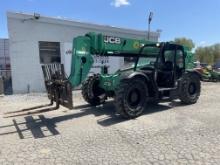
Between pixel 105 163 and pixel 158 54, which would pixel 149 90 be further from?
pixel 105 163

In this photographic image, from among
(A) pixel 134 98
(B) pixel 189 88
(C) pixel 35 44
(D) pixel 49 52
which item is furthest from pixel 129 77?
(D) pixel 49 52

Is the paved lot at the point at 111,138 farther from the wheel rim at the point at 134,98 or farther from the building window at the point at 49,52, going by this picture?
the building window at the point at 49,52

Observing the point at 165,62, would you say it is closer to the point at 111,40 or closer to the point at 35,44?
the point at 111,40

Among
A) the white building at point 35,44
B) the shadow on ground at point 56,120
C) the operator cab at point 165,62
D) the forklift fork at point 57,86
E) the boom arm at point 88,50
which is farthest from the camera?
the white building at point 35,44

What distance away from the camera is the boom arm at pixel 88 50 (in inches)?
259

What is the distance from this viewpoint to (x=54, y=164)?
3.97 meters

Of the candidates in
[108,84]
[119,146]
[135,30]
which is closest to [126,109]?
[108,84]

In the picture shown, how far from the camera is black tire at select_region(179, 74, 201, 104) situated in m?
8.49

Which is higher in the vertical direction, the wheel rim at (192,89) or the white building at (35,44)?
the white building at (35,44)

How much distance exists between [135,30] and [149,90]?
9445 millimetres

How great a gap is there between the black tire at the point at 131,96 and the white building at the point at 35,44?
7484 mm

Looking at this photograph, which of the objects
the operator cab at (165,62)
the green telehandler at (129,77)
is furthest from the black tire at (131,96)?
the operator cab at (165,62)

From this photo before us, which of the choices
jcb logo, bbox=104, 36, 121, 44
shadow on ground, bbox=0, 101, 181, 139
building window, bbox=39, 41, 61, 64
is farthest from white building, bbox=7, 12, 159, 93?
jcb logo, bbox=104, 36, 121, 44

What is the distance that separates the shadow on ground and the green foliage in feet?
178
